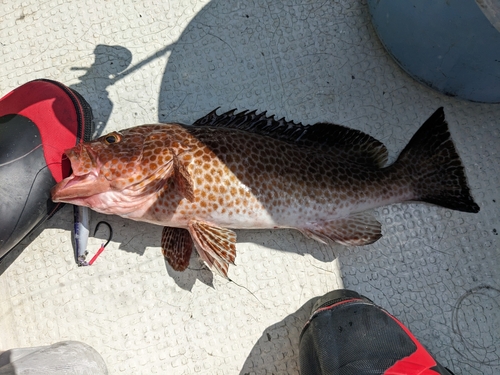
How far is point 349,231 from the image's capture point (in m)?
2.79

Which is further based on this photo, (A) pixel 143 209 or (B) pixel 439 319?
(B) pixel 439 319

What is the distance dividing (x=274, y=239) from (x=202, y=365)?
1081 millimetres

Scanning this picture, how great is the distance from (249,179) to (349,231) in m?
0.86

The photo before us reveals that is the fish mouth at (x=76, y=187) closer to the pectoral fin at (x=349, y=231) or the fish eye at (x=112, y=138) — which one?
the fish eye at (x=112, y=138)

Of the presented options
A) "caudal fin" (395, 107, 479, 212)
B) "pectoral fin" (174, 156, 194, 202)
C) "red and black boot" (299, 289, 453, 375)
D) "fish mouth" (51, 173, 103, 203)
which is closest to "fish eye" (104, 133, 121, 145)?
"fish mouth" (51, 173, 103, 203)

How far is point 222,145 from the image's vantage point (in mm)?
2555

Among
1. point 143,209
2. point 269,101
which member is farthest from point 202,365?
point 269,101

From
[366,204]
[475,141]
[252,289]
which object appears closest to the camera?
[366,204]

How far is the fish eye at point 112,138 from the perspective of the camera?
2471 mm

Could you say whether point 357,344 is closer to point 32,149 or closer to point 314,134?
point 314,134

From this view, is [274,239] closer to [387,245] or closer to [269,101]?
[387,245]

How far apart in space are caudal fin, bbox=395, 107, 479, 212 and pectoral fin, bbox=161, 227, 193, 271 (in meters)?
1.66

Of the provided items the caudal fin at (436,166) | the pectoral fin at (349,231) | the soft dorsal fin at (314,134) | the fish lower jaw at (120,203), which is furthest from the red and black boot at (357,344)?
the fish lower jaw at (120,203)

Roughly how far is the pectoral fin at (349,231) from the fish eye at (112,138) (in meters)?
1.41
